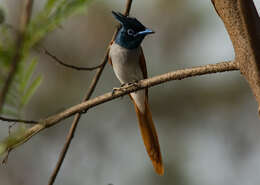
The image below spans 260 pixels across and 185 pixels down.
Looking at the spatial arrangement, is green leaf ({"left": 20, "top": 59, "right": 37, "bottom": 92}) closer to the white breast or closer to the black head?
the black head

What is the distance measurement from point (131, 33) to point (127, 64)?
33cm

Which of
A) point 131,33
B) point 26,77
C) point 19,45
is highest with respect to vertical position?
point 19,45

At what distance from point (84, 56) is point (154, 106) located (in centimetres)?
147

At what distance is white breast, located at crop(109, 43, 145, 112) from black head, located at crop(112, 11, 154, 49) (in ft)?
0.21

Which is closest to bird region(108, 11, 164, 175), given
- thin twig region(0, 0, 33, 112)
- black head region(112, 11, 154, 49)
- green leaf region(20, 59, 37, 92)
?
black head region(112, 11, 154, 49)

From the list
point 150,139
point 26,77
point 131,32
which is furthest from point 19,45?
point 131,32

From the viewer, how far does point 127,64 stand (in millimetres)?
4832

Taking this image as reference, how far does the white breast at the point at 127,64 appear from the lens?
4.82 meters

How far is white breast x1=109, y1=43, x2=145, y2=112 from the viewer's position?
4.82 metres

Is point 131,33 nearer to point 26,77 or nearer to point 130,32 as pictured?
point 130,32

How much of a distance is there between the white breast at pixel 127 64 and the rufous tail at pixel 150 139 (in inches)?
5.1

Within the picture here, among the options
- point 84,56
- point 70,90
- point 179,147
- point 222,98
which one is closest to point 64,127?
point 70,90

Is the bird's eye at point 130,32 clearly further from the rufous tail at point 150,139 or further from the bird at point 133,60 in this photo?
the rufous tail at point 150,139

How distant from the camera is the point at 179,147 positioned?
24.6 feet
